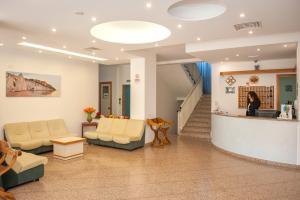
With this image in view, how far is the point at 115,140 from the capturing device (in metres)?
6.93

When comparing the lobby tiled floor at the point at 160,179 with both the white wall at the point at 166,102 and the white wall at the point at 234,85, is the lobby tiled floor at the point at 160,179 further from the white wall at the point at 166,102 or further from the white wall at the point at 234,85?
the white wall at the point at 166,102

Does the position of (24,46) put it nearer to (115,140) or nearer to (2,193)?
(115,140)

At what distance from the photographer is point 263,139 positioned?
5.62 metres

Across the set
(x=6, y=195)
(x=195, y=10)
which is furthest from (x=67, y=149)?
(x=195, y=10)

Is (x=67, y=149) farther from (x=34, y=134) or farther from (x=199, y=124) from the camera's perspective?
(x=199, y=124)

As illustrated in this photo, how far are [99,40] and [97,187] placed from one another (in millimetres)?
3527

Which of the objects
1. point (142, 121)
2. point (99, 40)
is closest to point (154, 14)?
point (99, 40)

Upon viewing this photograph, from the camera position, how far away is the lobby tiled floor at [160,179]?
3781mm

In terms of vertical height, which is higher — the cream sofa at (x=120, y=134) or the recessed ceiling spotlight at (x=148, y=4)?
the recessed ceiling spotlight at (x=148, y=4)

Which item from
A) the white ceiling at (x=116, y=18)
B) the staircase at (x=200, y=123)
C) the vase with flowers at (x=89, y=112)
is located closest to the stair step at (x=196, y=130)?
the staircase at (x=200, y=123)

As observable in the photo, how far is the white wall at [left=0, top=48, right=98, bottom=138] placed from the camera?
662 cm

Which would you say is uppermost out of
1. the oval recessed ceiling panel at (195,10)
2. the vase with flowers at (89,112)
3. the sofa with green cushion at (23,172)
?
the oval recessed ceiling panel at (195,10)

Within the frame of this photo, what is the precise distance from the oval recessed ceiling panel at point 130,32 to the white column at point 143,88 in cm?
139

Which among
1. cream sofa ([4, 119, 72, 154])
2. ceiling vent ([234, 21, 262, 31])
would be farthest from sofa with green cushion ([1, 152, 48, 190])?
ceiling vent ([234, 21, 262, 31])
